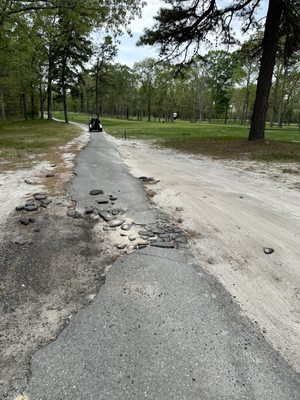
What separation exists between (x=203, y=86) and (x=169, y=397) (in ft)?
211

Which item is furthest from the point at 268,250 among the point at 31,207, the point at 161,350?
the point at 31,207

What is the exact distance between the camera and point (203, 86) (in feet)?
198

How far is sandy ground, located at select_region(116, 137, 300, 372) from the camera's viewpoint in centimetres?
270

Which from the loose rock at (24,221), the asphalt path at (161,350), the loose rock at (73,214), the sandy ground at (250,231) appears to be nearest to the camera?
the asphalt path at (161,350)

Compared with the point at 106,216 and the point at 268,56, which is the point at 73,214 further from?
the point at 268,56

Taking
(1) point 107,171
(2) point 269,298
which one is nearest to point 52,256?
(2) point 269,298

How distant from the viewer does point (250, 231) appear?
4332 millimetres

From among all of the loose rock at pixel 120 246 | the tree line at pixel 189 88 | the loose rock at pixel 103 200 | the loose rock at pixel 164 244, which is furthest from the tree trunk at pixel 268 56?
the tree line at pixel 189 88

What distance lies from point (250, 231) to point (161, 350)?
8.69 feet

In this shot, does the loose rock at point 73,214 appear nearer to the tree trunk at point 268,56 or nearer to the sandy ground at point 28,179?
the sandy ground at point 28,179

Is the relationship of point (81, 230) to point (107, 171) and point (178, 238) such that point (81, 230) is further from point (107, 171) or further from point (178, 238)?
point (107, 171)

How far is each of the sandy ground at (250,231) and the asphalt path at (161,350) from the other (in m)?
0.22

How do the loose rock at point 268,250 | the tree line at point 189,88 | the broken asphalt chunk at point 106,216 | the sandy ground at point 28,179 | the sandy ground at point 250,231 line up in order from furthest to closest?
1. the tree line at point 189,88
2. the sandy ground at point 28,179
3. the broken asphalt chunk at point 106,216
4. the loose rock at point 268,250
5. the sandy ground at point 250,231

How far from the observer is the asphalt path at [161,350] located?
6.20 ft
